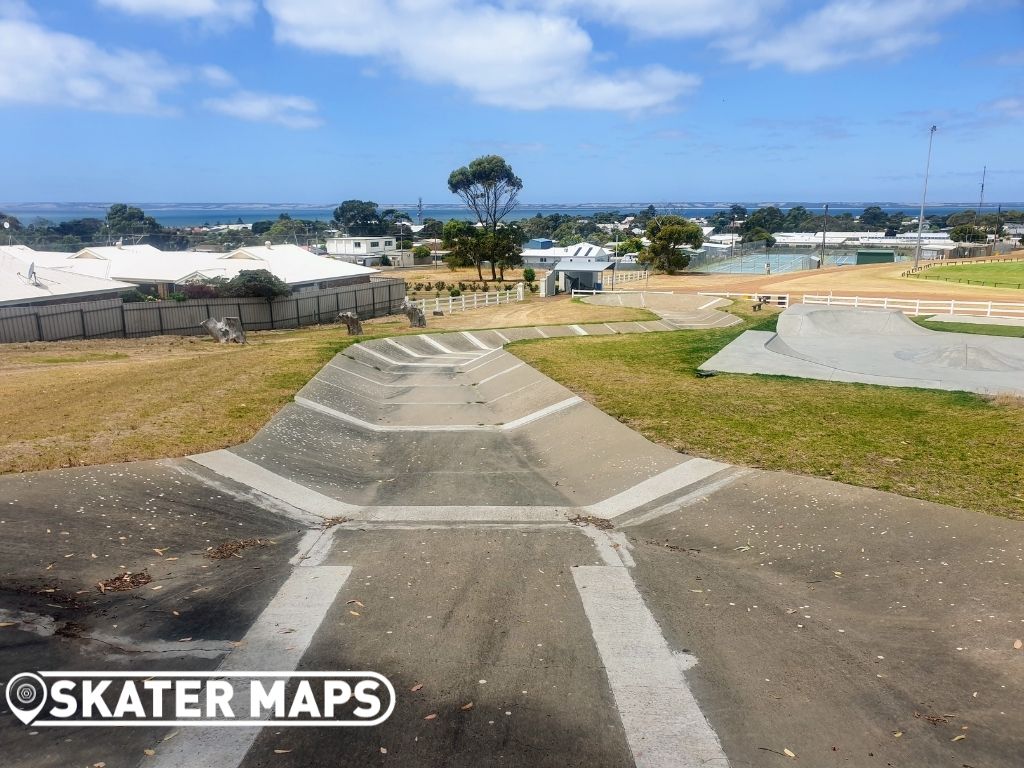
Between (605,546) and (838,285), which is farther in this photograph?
(838,285)

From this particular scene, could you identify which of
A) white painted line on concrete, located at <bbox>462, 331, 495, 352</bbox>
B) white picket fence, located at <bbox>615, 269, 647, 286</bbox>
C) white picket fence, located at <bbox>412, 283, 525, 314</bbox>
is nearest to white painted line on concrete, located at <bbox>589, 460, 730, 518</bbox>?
white painted line on concrete, located at <bbox>462, 331, 495, 352</bbox>

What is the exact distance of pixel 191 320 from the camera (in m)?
32.7

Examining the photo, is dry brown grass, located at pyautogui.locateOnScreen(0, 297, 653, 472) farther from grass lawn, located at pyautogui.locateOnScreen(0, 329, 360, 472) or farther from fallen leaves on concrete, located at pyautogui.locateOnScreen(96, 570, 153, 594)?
fallen leaves on concrete, located at pyautogui.locateOnScreen(96, 570, 153, 594)

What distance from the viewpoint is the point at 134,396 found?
15.8 meters

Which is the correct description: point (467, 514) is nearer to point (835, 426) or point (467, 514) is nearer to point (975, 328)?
point (835, 426)

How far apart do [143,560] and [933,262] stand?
101536 mm

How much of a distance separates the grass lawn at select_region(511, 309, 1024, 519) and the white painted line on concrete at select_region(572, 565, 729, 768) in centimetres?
536

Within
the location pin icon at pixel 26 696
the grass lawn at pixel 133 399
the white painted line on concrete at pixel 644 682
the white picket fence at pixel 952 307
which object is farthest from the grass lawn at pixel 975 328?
the location pin icon at pixel 26 696

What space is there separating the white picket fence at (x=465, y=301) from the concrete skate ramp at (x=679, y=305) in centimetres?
603

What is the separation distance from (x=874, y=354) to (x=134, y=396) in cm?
2368

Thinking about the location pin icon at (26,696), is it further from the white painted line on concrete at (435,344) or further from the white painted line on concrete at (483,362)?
the white painted line on concrete at (435,344)

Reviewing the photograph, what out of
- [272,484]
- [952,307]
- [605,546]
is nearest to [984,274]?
[952,307]

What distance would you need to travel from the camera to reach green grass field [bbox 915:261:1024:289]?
58531mm

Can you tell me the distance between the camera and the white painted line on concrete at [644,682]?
18.5ft
